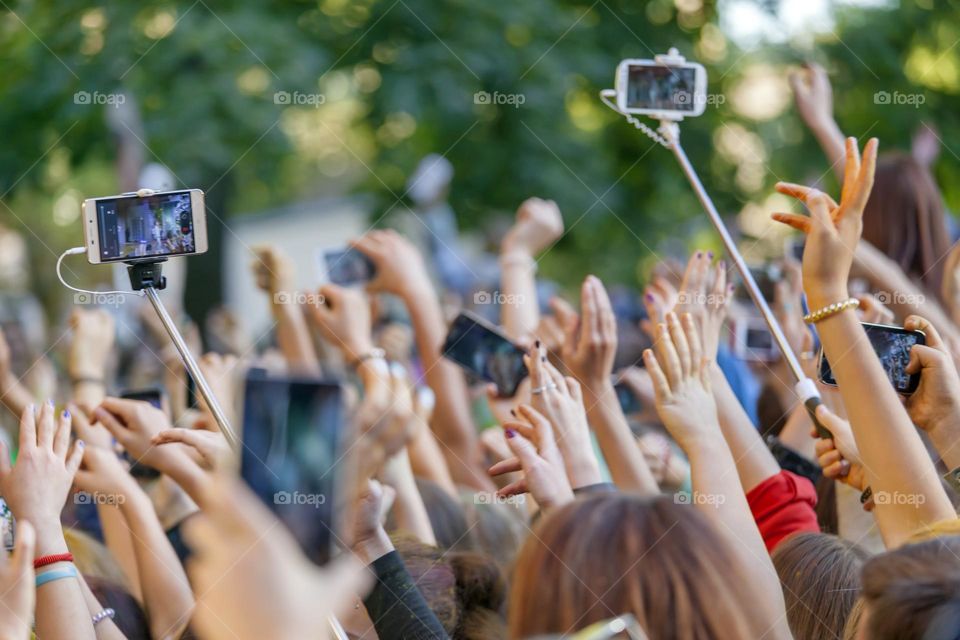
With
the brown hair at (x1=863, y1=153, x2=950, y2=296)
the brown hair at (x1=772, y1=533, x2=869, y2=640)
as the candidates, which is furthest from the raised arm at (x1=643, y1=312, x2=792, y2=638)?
the brown hair at (x1=863, y1=153, x2=950, y2=296)

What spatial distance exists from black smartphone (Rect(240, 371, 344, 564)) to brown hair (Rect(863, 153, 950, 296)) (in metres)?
2.86

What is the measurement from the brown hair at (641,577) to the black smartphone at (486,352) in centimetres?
152

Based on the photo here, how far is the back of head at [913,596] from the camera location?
148cm

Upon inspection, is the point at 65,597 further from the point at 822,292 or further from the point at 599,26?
the point at 599,26

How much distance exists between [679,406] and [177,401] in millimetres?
2343

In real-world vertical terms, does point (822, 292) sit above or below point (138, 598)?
above

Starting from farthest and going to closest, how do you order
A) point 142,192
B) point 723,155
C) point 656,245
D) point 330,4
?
1. point 656,245
2. point 723,155
3. point 330,4
4. point 142,192

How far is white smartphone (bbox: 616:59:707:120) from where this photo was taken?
298 centimetres

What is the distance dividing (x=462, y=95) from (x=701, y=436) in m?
4.06

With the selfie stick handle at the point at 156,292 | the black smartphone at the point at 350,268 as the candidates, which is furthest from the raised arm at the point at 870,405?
the black smartphone at the point at 350,268

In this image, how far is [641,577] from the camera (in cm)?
139

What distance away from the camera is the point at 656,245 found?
25.2ft

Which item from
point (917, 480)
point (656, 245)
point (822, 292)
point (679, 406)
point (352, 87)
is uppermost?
point (352, 87)

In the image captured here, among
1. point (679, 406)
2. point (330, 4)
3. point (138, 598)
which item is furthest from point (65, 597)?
point (330, 4)
